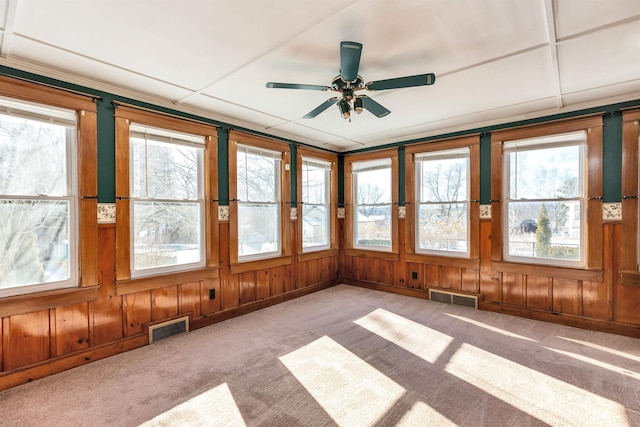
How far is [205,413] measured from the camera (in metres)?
2.09

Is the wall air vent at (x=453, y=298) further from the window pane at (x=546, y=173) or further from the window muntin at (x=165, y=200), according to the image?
the window muntin at (x=165, y=200)

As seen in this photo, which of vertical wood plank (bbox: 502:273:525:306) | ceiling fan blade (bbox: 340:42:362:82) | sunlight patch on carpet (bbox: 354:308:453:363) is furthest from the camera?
vertical wood plank (bbox: 502:273:525:306)

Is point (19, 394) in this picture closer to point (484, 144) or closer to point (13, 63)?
point (13, 63)

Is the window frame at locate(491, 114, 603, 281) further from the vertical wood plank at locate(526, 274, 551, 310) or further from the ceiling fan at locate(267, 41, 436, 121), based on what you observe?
the ceiling fan at locate(267, 41, 436, 121)

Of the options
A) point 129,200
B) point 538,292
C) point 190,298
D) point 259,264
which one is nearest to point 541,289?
point 538,292

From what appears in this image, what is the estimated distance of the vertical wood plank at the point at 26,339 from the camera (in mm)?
2436

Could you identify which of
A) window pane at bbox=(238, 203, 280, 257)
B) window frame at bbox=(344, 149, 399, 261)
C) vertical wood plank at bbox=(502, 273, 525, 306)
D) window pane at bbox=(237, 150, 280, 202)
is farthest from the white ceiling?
vertical wood plank at bbox=(502, 273, 525, 306)

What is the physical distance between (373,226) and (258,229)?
2.15m

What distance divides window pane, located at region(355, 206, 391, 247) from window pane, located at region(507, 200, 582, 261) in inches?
72.3

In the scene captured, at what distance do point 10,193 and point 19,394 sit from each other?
1.59m

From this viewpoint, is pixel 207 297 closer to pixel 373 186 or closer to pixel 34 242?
pixel 34 242

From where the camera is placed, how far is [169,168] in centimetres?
345

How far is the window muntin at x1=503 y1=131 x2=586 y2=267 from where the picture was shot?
12.0 ft

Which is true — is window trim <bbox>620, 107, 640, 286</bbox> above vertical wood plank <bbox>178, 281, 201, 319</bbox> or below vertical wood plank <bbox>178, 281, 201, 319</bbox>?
above
